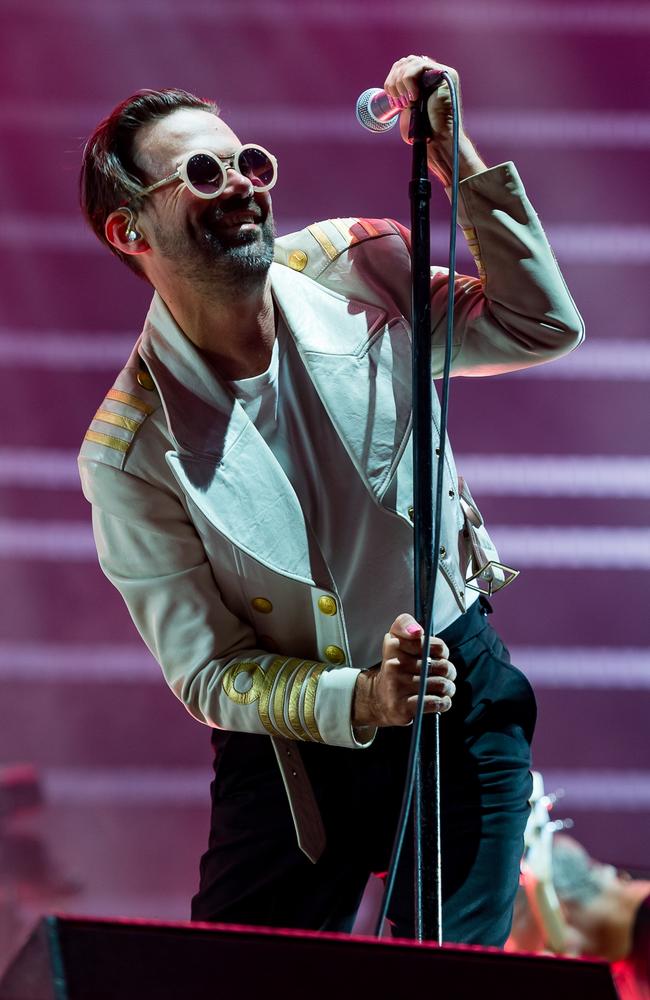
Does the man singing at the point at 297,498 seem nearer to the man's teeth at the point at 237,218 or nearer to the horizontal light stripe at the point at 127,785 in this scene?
the man's teeth at the point at 237,218

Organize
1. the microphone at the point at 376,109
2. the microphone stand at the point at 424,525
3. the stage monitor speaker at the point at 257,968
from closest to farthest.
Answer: the stage monitor speaker at the point at 257,968
the microphone stand at the point at 424,525
the microphone at the point at 376,109

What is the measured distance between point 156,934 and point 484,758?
2.99ft

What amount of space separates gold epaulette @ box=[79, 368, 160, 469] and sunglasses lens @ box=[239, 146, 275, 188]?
1.10ft

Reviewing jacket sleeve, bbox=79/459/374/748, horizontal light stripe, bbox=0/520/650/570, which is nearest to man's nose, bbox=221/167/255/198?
jacket sleeve, bbox=79/459/374/748

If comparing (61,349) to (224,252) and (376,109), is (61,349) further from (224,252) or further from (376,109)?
(376,109)

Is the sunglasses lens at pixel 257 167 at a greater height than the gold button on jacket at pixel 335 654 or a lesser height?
greater

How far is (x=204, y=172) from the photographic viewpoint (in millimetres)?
1667

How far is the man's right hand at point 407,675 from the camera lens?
1.44 m

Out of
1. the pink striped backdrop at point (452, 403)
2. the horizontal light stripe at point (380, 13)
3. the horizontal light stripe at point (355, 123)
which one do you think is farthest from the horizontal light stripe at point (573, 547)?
the horizontal light stripe at point (380, 13)

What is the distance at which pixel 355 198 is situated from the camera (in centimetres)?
339

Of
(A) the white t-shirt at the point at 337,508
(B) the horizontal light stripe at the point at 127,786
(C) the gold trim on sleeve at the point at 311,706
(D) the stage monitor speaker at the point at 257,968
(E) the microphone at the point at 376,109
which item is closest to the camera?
(D) the stage monitor speaker at the point at 257,968

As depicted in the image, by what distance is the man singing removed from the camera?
1.68 meters

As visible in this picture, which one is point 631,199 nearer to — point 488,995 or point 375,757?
point 375,757

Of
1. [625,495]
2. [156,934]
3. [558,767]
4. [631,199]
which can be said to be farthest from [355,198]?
[156,934]
